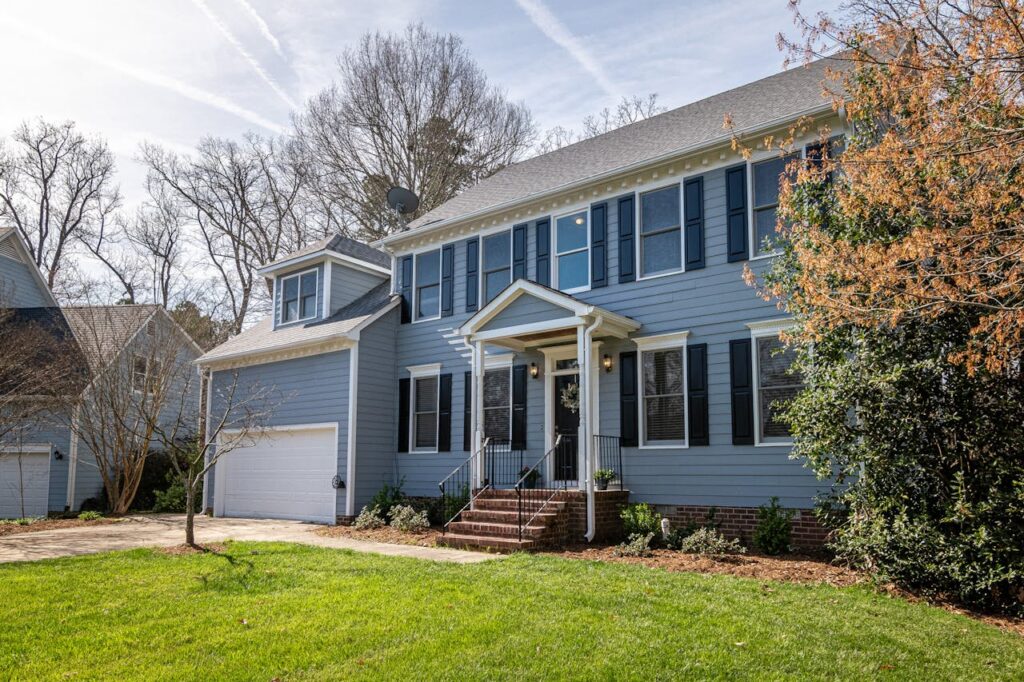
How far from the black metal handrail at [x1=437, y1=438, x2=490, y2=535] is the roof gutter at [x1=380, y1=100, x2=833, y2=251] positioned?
14.0 ft

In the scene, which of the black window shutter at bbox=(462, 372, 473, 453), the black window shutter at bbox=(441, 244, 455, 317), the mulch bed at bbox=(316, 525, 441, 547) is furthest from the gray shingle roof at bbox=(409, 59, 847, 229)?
the mulch bed at bbox=(316, 525, 441, 547)

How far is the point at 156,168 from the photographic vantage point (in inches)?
1096

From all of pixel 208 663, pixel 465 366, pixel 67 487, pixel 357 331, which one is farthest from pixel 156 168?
pixel 208 663

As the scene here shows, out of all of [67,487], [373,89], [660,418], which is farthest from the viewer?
[373,89]

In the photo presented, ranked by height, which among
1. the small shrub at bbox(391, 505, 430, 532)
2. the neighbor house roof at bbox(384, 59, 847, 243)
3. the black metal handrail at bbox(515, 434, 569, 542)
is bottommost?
the small shrub at bbox(391, 505, 430, 532)

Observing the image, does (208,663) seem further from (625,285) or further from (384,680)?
(625,285)

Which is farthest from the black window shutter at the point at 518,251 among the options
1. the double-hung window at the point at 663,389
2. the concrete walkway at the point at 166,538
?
the concrete walkway at the point at 166,538

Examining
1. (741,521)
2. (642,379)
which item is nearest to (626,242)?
(642,379)

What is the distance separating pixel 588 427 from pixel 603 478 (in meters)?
1.03

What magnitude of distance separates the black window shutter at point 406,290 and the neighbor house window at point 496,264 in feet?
6.61

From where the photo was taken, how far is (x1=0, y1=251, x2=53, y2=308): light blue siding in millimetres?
20906

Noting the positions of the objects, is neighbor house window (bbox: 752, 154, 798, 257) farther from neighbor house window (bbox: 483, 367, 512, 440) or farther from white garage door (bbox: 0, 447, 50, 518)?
white garage door (bbox: 0, 447, 50, 518)

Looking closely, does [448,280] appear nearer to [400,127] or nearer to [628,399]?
[628,399]

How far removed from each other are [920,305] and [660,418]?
5301mm
